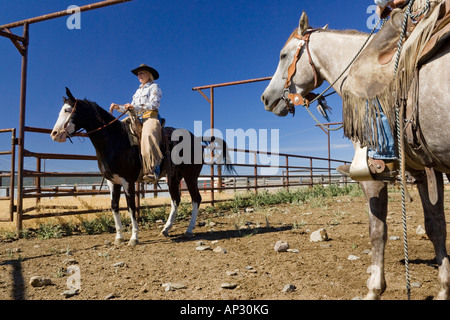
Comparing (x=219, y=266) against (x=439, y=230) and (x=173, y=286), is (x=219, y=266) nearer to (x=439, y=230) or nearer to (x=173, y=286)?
(x=173, y=286)

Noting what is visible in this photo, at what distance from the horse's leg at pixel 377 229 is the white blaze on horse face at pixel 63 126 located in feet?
12.5

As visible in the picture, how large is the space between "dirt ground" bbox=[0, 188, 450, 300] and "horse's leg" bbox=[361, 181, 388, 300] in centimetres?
17

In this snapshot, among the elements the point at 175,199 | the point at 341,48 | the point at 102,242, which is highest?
the point at 341,48

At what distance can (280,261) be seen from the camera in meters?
2.93

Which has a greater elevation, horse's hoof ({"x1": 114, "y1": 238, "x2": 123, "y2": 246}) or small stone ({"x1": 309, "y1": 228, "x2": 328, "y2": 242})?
small stone ({"x1": 309, "y1": 228, "x2": 328, "y2": 242})

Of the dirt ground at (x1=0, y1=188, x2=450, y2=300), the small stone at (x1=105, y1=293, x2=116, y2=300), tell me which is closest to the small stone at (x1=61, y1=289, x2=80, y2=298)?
the dirt ground at (x1=0, y1=188, x2=450, y2=300)

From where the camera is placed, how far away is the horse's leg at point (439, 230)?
1.91m

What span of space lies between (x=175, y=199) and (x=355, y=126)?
379cm

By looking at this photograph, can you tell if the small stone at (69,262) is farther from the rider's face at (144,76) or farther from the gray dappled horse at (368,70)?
the rider's face at (144,76)

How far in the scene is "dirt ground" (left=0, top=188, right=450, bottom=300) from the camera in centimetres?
219

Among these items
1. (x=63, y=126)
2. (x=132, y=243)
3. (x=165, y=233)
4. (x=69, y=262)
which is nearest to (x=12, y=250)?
(x=69, y=262)

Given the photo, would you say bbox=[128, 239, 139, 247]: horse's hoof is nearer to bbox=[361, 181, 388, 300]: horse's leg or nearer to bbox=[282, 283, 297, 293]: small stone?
bbox=[282, 283, 297, 293]: small stone
